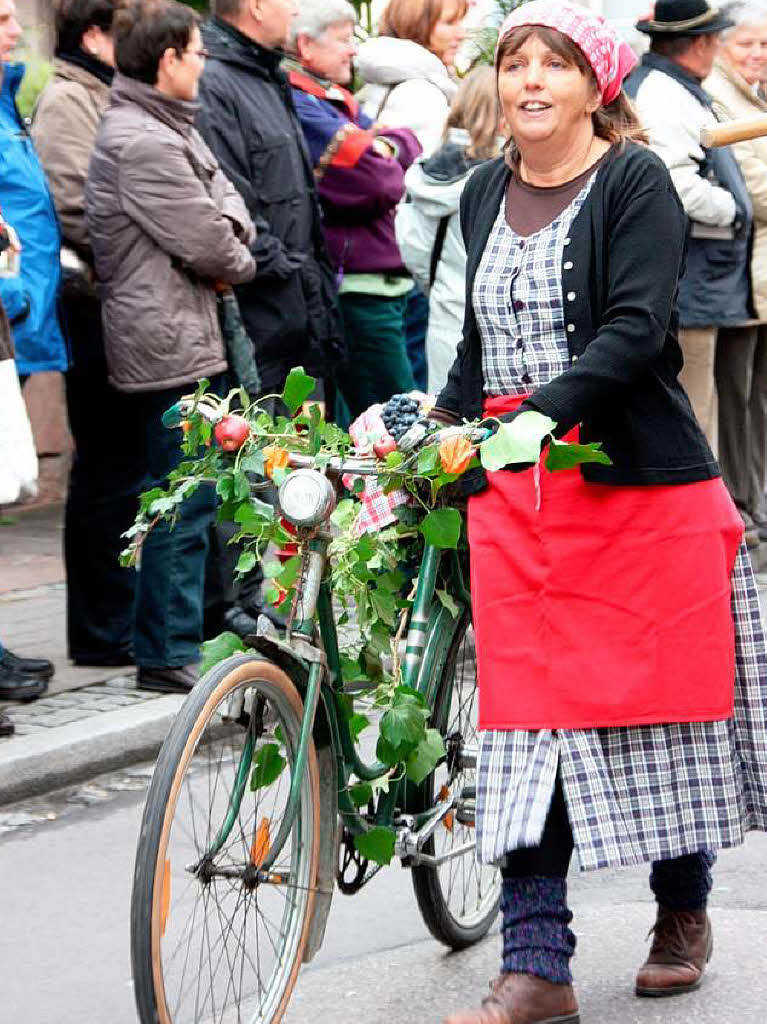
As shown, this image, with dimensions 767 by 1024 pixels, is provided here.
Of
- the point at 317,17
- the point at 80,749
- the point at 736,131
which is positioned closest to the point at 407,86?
the point at 317,17

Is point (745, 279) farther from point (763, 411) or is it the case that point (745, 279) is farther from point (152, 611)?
point (152, 611)

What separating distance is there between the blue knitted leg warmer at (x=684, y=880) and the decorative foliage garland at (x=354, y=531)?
1.83 feet

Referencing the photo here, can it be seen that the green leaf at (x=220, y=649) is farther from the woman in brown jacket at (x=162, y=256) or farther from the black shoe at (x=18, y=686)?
the black shoe at (x=18, y=686)

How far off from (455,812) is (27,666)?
259cm

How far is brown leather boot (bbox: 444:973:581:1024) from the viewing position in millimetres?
3434

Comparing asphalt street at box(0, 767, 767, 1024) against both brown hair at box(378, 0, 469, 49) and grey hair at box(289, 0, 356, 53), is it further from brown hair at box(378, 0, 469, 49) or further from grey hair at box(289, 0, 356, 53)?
brown hair at box(378, 0, 469, 49)

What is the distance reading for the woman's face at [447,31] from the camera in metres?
8.30

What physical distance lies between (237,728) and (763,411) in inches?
235

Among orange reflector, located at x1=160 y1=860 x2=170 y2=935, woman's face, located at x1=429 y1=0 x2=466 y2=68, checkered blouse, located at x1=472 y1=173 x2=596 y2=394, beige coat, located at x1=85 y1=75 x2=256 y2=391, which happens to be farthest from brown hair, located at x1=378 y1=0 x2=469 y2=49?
orange reflector, located at x1=160 y1=860 x2=170 y2=935

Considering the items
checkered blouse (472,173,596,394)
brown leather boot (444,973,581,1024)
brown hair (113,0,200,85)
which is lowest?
brown leather boot (444,973,581,1024)

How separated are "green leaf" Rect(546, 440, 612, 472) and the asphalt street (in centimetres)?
110

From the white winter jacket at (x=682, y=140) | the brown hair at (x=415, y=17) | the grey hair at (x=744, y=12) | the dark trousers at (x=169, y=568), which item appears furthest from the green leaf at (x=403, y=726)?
the grey hair at (x=744, y=12)

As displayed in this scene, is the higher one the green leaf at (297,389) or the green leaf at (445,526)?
the green leaf at (297,389)

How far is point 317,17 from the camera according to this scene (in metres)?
7.16
